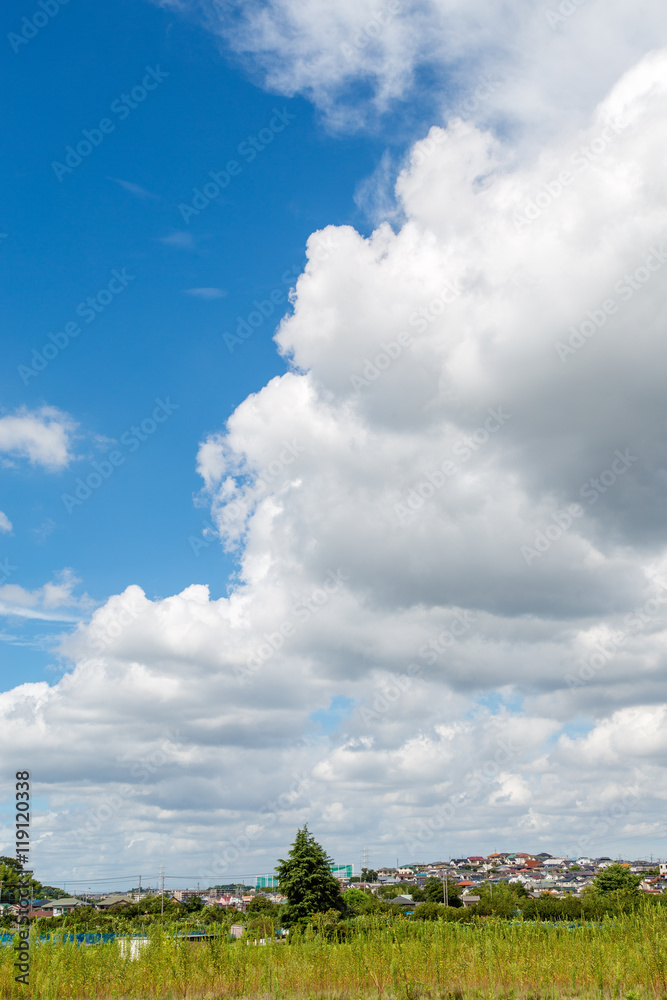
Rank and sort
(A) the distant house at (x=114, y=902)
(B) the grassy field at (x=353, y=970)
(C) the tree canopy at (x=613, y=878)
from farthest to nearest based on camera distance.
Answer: (C) the tree canopy at (x=613, y=878), (A) the distant house at (x=114, y=902), (B) the grassy field at (x=353, y=970)

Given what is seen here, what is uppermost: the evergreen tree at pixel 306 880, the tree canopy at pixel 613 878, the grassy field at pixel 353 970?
the grassy field at pixel 353 970

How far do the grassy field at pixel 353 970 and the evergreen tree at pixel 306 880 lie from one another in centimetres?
4055

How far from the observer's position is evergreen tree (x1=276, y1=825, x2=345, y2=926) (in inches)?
1940

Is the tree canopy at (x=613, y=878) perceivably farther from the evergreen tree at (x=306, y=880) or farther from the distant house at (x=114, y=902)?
the distant house at (x=114, y=902)

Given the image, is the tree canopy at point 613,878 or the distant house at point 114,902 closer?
the distant house at point 114,902

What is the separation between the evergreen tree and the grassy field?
133 feet

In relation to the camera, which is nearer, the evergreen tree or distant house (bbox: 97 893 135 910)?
the evergreen tree

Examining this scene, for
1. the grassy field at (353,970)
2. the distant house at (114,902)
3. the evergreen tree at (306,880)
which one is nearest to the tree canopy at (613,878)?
the evergreen tree at (306,880)

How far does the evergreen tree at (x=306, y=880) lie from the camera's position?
49281 millimetres

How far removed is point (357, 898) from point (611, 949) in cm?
8659

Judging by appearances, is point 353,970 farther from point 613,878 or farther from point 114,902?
point 114,902

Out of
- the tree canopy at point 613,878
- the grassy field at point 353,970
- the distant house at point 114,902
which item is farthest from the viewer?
the tree canopy at point 613,878

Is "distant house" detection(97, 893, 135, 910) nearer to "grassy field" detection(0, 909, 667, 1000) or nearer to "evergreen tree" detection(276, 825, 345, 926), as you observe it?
"evergreen tree" detection(276, 825, 345, 926)

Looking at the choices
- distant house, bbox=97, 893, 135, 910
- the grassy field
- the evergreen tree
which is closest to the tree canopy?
the evergreen tree
